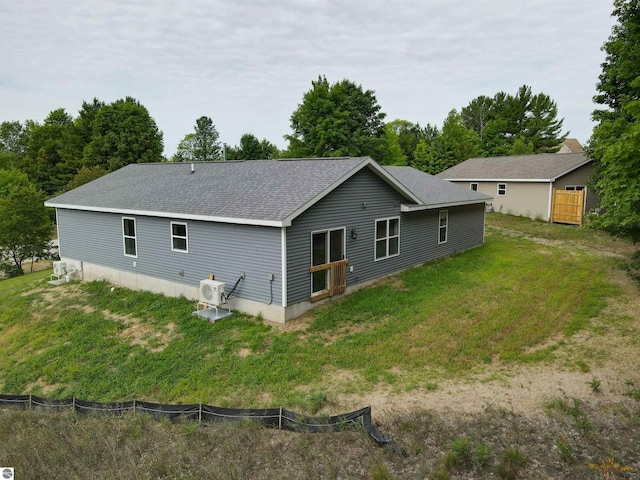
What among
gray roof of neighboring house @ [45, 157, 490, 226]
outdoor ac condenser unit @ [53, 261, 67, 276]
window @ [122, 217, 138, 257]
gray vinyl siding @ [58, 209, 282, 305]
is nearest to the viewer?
gray vinyl siding @ [58, 209, 282, 305]

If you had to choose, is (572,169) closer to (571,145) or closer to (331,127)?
(331,127)

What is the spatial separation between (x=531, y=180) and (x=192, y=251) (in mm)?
20352

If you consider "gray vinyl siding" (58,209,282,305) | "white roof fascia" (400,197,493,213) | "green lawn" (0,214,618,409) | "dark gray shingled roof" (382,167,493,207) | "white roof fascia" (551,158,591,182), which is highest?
"white roof fascia" (551,158,591,182)

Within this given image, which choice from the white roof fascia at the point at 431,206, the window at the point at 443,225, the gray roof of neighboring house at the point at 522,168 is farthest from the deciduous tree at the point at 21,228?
the gray roof of neighboring house at the point at 522,168

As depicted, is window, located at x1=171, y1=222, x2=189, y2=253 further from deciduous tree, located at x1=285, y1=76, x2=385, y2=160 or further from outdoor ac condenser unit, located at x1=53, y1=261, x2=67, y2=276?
deciduous tree, located at x1=285, y1=76, x2=385, y2=160

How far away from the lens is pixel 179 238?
39.5 ft

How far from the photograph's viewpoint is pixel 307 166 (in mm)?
12617

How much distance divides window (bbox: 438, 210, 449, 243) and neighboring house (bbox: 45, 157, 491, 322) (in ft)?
0.13

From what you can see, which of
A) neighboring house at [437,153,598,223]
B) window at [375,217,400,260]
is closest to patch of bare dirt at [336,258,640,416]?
window at [375,217,400,260]

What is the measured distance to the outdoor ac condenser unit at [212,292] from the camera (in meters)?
10.5

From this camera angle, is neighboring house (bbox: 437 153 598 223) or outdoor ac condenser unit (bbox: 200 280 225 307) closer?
outdoor ac condenser unit (bbox: 200 280 225 307)

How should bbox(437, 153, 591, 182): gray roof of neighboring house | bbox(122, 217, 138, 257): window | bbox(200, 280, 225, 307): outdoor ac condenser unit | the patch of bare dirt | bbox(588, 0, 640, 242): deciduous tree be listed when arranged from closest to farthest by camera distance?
the patch of bare dirt, bbox(588, 0, 640, 242): deciduous tree, bbox(200, 280, 225, 307): outdoor ac condenser unit, bbox(122, 217, 138, 257): window, bbox(437, 153, 591, 182): gray roof of neighboring house

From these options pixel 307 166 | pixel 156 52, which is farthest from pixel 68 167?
pixel 307 166

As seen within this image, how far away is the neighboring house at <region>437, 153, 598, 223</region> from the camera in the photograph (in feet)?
77.9
